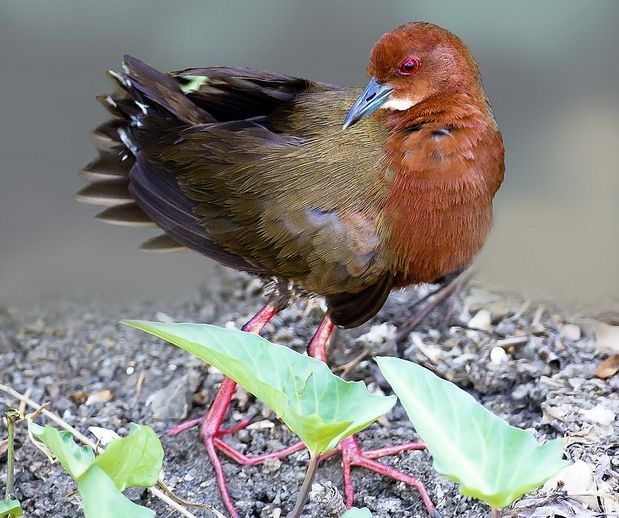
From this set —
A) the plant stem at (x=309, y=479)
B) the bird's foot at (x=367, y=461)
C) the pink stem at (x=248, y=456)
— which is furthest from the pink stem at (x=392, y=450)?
the plant stem at (x=309, y=479)

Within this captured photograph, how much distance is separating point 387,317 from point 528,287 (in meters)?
0.51

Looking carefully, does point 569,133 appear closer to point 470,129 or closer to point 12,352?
point 470,129

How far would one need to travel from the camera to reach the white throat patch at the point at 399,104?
2.99 meters

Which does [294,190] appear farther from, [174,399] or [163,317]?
[163,317]

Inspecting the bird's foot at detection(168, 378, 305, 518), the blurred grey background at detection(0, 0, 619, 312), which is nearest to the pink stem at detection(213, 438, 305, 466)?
the bird's foot at detection(168, 378, 305, 518)

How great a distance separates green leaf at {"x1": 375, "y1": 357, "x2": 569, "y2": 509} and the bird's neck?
2.98ft

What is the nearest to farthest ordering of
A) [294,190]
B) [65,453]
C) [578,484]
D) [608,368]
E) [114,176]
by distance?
1. [65,453]
2. [578,484]
3. [294,190]
4. [608,368]
5. [114,176]

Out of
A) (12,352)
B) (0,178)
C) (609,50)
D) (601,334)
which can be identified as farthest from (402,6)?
(12,352)

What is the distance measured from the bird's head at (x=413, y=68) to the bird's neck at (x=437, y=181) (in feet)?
0.13

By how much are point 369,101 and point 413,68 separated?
153 mm

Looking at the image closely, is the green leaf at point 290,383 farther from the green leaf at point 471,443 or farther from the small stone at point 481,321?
the small stone at point 481,321

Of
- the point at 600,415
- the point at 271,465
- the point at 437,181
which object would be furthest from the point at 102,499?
the point at 600,415

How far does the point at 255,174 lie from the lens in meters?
3.03

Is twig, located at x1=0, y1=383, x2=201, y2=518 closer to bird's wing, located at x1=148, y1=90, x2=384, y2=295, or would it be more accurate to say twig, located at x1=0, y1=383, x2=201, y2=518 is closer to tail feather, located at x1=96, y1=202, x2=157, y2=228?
bird's wing, located at x1=148, y1=90, x2=384, y2=295
